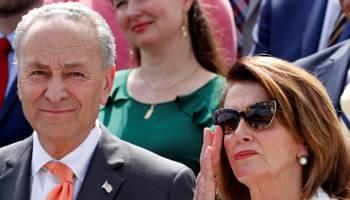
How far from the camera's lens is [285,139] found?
232cm

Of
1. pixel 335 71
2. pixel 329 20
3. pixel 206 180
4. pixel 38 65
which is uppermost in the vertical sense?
pixel 38 65

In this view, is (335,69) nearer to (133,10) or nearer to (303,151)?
(303,151)

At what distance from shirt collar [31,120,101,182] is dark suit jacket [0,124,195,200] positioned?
4 centimetres

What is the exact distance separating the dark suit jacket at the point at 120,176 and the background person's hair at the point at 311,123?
65cm

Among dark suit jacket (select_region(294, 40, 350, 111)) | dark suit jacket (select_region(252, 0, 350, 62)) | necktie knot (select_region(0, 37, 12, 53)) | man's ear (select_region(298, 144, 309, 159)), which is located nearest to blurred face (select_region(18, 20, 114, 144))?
man's ear (select_region(298, 144, 309, 159))

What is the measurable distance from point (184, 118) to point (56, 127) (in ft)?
3.59

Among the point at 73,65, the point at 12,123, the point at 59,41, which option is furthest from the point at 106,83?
the point at 12,123

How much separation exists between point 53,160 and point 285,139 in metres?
1.28

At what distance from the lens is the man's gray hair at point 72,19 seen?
8.61 feet

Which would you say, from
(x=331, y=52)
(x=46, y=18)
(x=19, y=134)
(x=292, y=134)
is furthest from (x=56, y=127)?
(x=331, y=52)

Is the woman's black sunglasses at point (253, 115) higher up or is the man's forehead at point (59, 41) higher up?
the man's forehead at point (59, 41)

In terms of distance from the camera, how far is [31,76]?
2572mm

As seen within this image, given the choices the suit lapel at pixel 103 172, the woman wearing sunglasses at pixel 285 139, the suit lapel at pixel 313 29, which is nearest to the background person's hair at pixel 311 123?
the woman wearing sunglasses at pixel 285 139

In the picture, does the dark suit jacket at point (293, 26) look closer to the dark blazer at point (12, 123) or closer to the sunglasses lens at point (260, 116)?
the sunglasses lens at point (260, 116)
